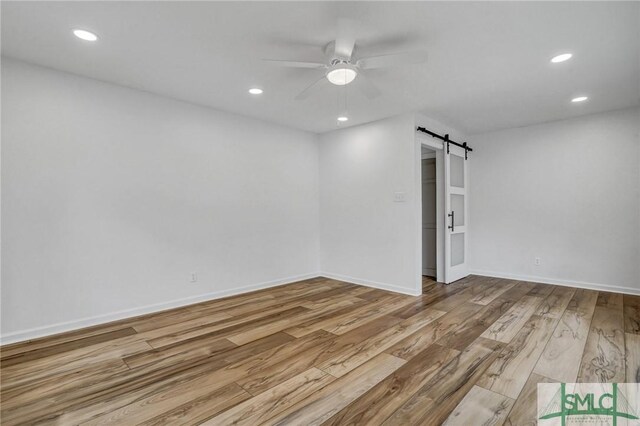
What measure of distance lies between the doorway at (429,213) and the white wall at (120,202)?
2823mm

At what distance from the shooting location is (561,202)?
182 inches

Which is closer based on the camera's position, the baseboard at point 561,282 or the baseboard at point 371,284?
the baseboard at point 561,282

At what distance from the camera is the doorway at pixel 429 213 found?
18.1 feet

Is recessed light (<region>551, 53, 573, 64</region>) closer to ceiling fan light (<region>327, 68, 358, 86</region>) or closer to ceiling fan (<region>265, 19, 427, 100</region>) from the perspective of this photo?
ceiling fan (<region>265, 19, 427, 100</region>)

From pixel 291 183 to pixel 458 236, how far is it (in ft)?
10.1

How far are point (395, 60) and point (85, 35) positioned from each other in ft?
8.08

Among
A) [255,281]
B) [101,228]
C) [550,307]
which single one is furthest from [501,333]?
[101,228]

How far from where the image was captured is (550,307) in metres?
3.59

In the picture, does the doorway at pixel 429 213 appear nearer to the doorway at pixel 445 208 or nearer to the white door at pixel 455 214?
the doorway at pixel 445 208

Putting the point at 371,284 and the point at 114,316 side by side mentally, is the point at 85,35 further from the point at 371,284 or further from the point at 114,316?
the point at 371,284

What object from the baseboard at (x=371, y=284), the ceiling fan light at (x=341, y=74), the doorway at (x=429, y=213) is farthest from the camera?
the doorway at (x=429, y=213)

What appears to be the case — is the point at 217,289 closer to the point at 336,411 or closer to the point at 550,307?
the point at 336,411

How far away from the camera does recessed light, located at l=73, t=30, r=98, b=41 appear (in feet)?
7.58

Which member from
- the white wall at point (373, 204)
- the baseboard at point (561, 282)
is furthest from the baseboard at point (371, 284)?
the baseboard at point (561, 282)
